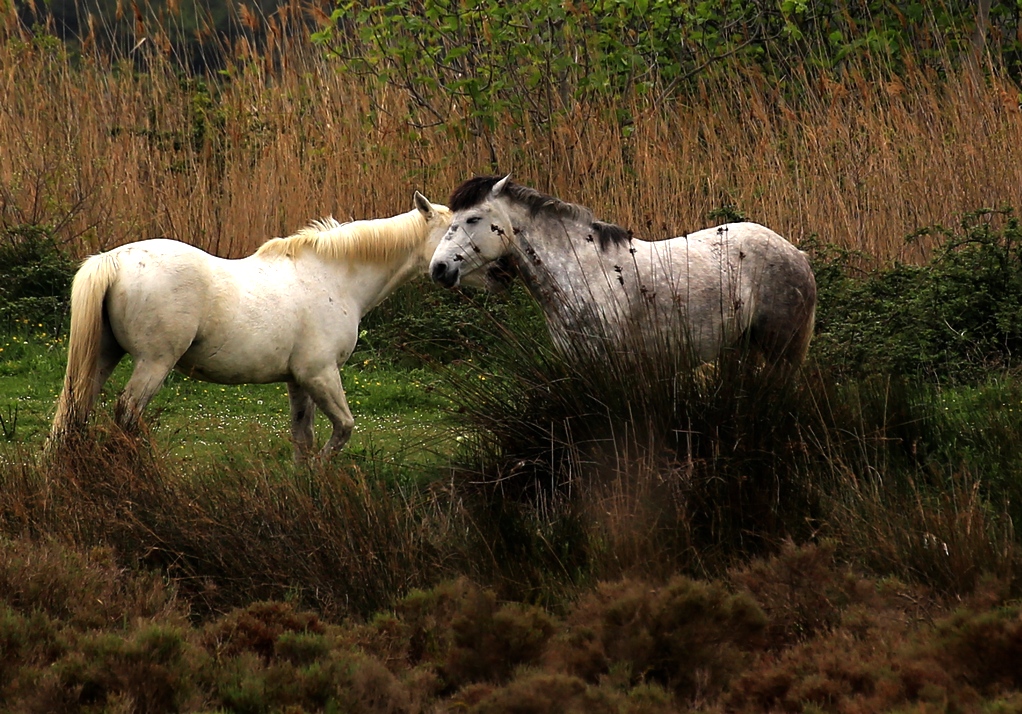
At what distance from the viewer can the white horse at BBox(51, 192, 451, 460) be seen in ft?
22.1

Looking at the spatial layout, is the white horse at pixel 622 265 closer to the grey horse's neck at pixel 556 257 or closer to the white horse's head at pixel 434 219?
the grey horse's neck at pixel 556 257

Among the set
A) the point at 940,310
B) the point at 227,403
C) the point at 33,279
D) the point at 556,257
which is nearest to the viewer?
the point at 556,257

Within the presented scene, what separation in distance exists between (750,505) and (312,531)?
1778 mm

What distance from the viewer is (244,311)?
7.16 metres

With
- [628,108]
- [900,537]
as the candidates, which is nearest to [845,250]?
[628,108]

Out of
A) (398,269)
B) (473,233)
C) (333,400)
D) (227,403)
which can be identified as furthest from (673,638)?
(227,403)

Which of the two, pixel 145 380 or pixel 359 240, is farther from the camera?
pixel 359 240

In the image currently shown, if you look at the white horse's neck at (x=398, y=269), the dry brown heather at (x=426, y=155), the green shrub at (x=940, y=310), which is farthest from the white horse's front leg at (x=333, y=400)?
the dry brown heather at (x=426, y=155)

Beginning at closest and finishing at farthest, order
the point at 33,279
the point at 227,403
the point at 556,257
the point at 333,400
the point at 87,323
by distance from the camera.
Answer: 1. the point at 87,323
2. the point at 556,257
3. the point at 333,400
4. the point at 227,403
5. the point at 33,279

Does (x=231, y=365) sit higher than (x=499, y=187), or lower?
lower

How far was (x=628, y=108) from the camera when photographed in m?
12.4

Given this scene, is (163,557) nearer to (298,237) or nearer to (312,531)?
(312,531)

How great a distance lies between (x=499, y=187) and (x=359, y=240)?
3.65 feet

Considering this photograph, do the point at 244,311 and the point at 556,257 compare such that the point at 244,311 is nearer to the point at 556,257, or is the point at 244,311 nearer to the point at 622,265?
the point at 556,257
